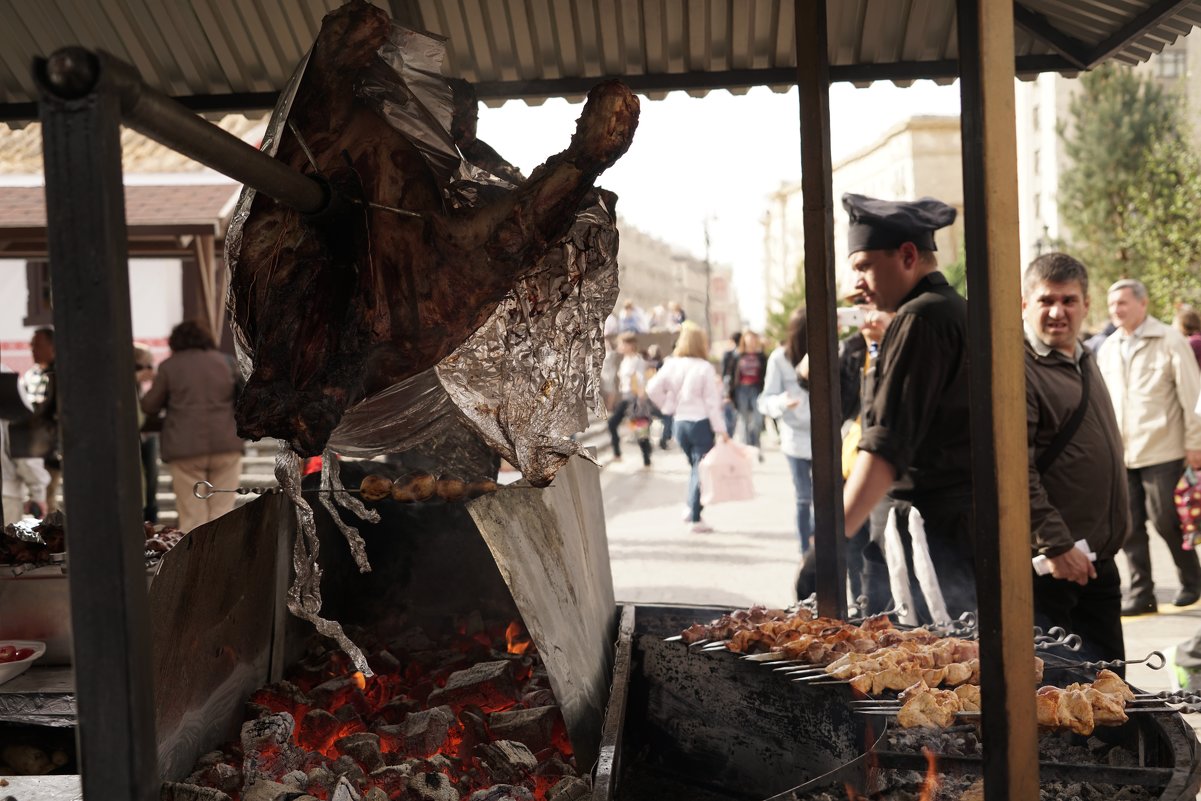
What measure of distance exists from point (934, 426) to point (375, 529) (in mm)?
2201

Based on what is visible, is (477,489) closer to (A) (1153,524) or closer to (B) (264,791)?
(B) (264,791)

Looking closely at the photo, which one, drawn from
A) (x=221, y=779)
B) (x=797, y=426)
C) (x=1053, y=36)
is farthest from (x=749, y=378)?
(x=221, y=779)

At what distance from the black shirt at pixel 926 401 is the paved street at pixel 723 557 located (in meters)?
2.63

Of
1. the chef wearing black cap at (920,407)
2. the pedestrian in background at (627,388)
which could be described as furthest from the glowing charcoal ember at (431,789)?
the pedestrian in background at (627,388)

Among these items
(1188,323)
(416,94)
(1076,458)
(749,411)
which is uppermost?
(416,94)

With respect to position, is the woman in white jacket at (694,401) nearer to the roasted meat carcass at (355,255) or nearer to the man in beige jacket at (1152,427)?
the man in beige jacket at (1152,427)

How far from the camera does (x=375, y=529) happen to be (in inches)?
134

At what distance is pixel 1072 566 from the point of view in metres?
3.86

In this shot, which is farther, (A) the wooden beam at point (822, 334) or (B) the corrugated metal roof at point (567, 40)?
(B) the corrugated metal roof at point (567, 40)

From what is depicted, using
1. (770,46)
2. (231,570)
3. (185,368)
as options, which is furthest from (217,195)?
(231,570)

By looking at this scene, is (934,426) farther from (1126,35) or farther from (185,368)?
(185,368)

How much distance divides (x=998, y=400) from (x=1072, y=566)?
249cm

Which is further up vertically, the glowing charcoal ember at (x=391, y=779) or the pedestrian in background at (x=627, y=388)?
the pedestrian in background at (x=627, y=388)

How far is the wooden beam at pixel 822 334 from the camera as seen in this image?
11.3 ft
